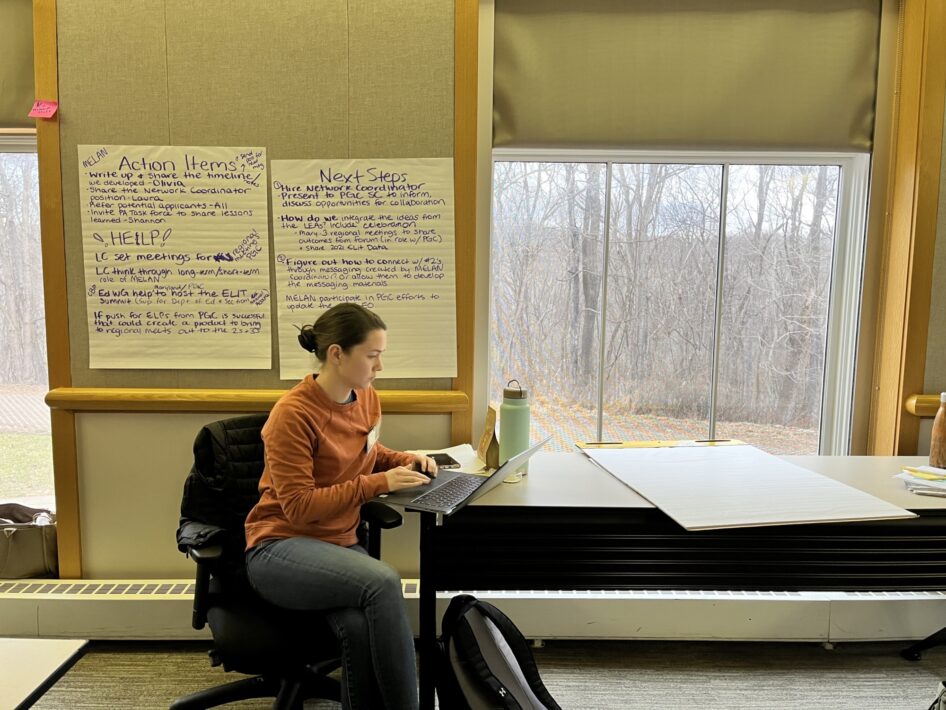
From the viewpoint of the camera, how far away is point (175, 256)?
2.27 m

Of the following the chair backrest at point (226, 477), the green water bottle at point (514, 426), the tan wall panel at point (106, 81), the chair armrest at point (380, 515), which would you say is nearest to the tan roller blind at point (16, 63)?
the tan wall panel at point (106, 81)

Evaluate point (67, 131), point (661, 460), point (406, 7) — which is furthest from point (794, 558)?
point (67, 131)

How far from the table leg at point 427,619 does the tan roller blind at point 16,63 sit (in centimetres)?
211

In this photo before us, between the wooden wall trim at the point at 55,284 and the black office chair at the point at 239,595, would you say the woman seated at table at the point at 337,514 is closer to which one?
the black office chair at the point at 239,595

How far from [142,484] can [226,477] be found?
2.41 ft

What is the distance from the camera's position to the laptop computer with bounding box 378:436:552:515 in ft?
4.99

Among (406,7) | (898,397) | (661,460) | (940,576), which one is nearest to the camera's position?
(940,576)

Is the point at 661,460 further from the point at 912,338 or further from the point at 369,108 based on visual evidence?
the point at 369,108

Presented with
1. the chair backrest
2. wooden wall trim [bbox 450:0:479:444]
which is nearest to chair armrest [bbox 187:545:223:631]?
the chair backrest

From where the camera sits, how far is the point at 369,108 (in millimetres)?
2227

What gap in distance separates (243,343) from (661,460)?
58.5 inches

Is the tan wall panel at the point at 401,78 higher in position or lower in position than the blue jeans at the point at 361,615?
higher

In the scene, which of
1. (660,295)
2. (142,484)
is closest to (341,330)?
(142,484)

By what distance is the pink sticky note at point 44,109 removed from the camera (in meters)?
2.19
